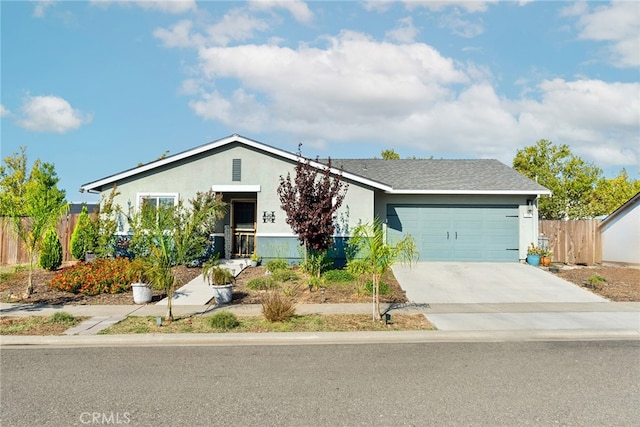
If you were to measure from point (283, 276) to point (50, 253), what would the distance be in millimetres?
8276

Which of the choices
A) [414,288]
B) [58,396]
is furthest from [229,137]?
[58,396]

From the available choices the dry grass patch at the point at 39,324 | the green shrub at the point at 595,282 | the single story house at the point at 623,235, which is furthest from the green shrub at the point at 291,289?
the single story house at the point at 623,235

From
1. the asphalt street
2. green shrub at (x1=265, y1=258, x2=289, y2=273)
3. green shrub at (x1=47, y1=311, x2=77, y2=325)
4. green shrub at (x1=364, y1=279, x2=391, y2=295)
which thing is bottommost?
the asphalt street

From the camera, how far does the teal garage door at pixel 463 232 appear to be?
1778 cm

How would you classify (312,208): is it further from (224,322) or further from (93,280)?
(93,280)

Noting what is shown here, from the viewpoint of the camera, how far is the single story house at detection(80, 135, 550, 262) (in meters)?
16.6

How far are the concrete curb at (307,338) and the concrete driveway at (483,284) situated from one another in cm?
309

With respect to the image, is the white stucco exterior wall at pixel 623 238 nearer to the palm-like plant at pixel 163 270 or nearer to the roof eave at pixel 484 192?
the roof eave at pixel 484 192

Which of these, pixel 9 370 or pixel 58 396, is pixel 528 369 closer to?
pixel 58 396

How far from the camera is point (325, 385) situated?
17.8 feet

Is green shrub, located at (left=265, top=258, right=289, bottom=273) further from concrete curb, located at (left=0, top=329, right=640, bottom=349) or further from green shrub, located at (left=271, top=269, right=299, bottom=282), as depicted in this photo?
concrete curb, located at (left=0, top=329, right=640, bottom=349)

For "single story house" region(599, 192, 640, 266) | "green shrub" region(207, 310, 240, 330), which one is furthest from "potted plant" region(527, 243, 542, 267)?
"green shrub" region(207, 310, 240, 330)

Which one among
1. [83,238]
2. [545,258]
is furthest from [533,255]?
[83,238]

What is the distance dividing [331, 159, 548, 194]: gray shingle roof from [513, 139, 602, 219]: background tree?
10.7 m
